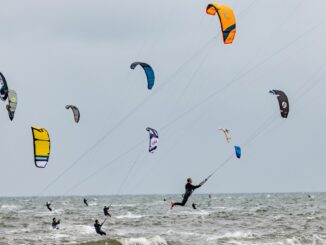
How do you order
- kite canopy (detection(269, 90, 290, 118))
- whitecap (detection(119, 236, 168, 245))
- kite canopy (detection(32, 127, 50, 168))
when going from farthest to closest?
whitecap (detection(119, 236, 168, 245)), kite canopy (detection(269, 90, 290, 118)), kite canopy (detection(32, 127, 50, 168))

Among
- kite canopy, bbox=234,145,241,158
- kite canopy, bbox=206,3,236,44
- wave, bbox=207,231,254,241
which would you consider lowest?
wave, bbox=207,231,254,241

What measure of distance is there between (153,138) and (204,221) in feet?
47.9

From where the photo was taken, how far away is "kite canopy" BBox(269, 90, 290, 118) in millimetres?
21359

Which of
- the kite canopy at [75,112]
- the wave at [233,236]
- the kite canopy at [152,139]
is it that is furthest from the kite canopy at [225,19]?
the wave at [233,236]

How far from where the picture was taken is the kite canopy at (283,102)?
2136 centimetres

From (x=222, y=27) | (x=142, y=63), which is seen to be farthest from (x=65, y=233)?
(x=222, y=27)

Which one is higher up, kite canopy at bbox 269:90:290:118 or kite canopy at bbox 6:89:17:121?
kite canopy at bbox 6:89:17:121

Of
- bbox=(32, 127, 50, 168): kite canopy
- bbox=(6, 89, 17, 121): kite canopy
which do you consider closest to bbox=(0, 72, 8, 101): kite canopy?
bbox=(6, 89, 17, 121): kite canopy

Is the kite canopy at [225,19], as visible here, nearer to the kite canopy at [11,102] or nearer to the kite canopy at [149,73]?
the kite canopy at [149,73]

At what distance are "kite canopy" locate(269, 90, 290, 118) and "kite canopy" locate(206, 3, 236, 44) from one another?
10.5 feet

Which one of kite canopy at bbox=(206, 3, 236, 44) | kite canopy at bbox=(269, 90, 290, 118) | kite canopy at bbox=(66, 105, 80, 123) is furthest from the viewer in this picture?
kite canopy at bbox=(66, 105, 80, 123)

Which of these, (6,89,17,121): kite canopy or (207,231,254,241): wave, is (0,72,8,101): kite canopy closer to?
(6,89,17,121): kite canopy

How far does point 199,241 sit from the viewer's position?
27.0m

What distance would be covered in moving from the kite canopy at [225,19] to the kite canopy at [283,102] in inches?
126
